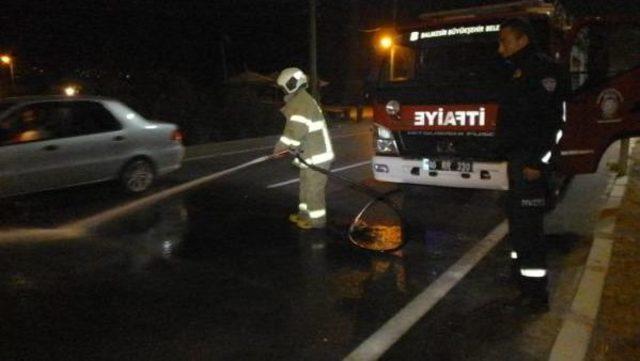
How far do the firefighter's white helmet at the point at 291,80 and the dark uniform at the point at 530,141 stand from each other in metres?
2.83

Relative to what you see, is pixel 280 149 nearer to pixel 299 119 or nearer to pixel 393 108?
pixel 299 119

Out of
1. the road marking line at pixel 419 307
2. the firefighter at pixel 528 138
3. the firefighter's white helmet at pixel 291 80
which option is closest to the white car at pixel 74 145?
the firefighter's white helmet at pixel 291 80

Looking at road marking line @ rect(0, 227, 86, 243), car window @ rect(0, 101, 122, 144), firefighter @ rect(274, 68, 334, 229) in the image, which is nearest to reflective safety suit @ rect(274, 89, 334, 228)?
firefighter @ rect(274, 68, 334, 229)

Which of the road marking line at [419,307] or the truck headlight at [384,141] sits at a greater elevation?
the truck headlight at [384,141]

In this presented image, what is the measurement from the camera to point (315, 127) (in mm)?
Result: 7109

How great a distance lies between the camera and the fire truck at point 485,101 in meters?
7.06

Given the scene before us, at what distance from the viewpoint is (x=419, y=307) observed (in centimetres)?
484

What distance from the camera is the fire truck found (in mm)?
7062

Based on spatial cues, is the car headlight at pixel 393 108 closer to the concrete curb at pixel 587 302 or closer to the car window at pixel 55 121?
the concrete curb at pixel 587 302

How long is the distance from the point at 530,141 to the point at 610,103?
340 centimetres

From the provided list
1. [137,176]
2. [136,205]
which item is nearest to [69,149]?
[136,205]

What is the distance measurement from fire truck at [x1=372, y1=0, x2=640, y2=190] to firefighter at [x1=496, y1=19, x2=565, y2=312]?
7.61 ft

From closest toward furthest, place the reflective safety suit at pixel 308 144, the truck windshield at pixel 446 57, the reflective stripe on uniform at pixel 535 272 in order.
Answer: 1. the reflective stripe on uniform at pixel 535 272
2. the reflective safety suit at pixel 308 144
3. the truck windshield at pixel 446 57

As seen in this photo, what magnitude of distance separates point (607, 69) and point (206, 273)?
5.11m
